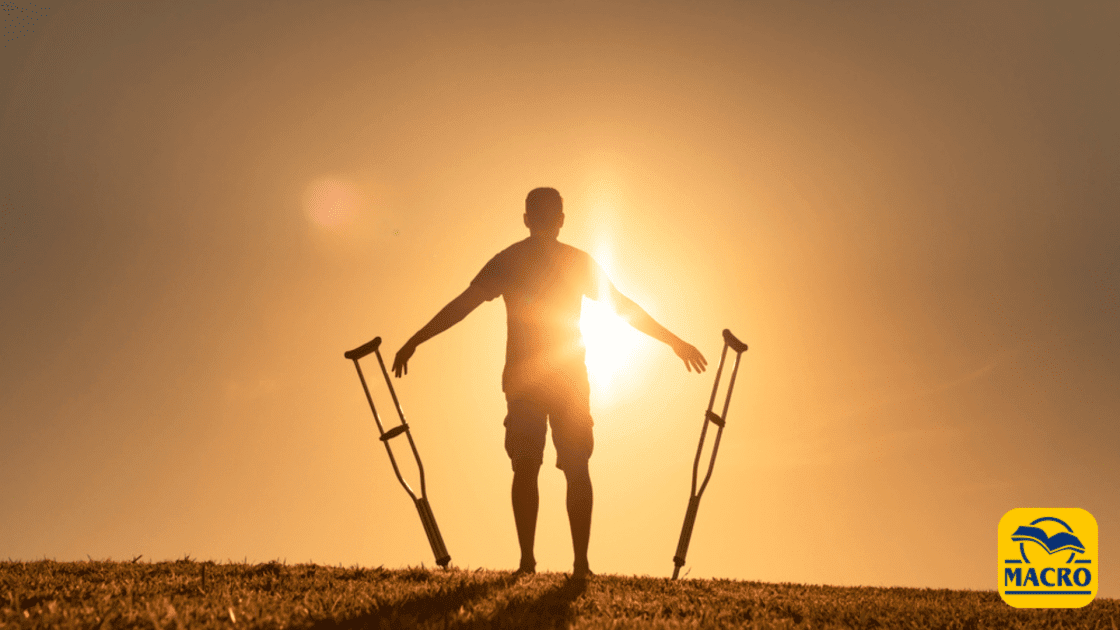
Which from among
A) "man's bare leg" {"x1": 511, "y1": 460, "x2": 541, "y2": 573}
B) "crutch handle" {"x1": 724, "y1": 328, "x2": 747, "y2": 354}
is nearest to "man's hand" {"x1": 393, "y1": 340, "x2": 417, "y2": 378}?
"man's bare leg" {"x1": 511, "y1": 460, "x2": 541, "y2": 573}

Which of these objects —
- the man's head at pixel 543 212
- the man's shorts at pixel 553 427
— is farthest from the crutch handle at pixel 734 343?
the man's head at pixel 543 212

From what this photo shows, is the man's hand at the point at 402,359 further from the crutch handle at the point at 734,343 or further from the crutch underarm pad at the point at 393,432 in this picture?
the crutch handle at the point at 734,343

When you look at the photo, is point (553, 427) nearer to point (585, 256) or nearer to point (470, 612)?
point (585, 256)

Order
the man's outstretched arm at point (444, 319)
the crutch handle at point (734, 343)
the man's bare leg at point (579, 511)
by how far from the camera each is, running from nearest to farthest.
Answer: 1. the man's bare leg at point (579, 511)
2. the man's outstretched arm at point (444, 319)
3. the crutch handle at point (734, 343)

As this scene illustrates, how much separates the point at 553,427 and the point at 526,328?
2.95 ft

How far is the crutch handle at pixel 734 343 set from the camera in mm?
7930

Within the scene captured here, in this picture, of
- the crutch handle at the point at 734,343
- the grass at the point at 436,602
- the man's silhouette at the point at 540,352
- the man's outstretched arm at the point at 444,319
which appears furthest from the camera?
the crutch handle at the point at 734,343

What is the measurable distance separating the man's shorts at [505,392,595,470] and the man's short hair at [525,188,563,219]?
5.58 feet

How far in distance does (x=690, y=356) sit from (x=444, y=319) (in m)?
2.38

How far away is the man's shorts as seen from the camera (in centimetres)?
702

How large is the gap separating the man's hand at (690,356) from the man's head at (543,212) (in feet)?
5.33

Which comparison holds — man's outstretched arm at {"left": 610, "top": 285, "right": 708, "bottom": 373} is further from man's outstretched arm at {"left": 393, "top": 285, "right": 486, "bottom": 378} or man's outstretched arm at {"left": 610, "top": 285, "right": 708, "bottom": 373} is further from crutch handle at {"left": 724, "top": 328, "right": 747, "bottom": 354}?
man's outstretched arm at {"left": 393, "top": 285, "right": 486, "bottom": 378}

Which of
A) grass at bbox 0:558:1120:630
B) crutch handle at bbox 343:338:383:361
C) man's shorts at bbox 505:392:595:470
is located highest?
crutch handle at bbox 343:338:383:361

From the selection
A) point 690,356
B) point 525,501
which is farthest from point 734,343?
point 525,501
